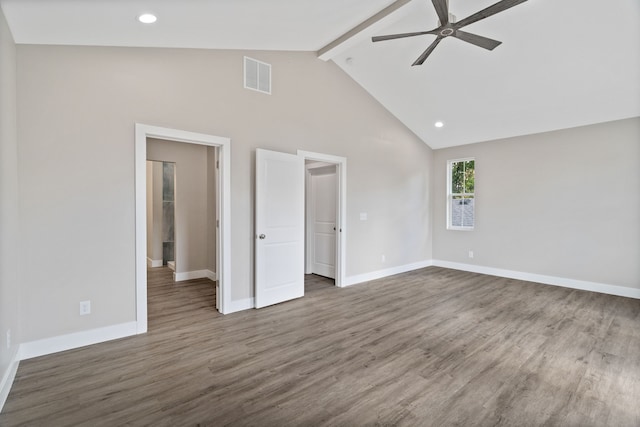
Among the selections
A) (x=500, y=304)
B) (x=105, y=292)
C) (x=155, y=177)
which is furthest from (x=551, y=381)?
(x=155, y=177)

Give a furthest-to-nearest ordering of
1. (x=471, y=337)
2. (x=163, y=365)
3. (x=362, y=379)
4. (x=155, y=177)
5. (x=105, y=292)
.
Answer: (x=155, y=177)
(x=471, y=337)
(x=105, y=292)
(x=163, y=365)
(x=362, y=379)

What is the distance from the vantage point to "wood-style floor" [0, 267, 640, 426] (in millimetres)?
Result: 1969

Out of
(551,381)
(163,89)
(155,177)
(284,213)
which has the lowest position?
(551,381)

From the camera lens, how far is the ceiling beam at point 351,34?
335 centimetres

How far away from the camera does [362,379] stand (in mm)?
2373

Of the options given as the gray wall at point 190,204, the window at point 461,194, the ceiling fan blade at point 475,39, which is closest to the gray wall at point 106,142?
the gray wall at point 190,204

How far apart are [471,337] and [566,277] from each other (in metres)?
3.38

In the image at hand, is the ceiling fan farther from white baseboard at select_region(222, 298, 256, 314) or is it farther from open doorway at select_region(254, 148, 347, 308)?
white baseboard at select_region(222, 298, 256, 314)

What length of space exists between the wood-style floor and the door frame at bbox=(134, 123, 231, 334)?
0.33 meters

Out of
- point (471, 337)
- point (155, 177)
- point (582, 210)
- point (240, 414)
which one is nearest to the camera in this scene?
point (240, 414)

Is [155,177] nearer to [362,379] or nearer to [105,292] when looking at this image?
[105,292]

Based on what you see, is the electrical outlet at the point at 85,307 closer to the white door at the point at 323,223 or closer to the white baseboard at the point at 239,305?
the white baseboard at the point at 239,305

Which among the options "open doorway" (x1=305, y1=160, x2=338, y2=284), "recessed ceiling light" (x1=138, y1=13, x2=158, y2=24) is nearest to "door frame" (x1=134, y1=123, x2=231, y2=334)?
"recessed ceiling light" (x1=138, y1=13, x2=158, y2=24)

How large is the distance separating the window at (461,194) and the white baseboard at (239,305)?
4.82m
